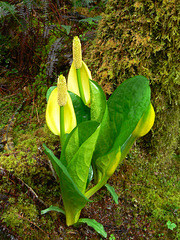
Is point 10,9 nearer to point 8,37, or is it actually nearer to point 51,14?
point 8,37

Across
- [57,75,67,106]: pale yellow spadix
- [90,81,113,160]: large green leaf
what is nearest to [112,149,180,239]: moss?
[90,81,113,160]: large green leaf

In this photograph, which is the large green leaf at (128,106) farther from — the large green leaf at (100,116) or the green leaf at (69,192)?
the green leaf at (69,192)

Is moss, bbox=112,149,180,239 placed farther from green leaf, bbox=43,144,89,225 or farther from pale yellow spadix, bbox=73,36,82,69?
pale yellow spadix, bbox=73,36,82,69

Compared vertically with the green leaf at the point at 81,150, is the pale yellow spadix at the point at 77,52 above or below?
above

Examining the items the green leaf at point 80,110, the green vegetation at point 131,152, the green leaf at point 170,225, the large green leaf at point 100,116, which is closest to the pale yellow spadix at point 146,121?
the large green leaf at point 100,116

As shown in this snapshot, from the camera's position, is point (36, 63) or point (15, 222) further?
point (36, 63)

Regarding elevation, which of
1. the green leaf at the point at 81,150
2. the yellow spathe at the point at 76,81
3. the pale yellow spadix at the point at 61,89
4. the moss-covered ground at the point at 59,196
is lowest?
the moss-covered ground at the point at 59,196

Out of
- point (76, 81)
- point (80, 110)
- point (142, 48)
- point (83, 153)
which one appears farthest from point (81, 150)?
point (142, 48)

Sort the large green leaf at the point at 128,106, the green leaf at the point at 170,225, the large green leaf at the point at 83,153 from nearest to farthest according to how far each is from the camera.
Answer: the large green leaf at the point at 83,153
the large green leaf at the point at 128,106
the green leaf at the point at 170,225

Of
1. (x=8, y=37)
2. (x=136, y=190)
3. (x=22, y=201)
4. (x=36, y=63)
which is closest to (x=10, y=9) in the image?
(x=8, y=37)
